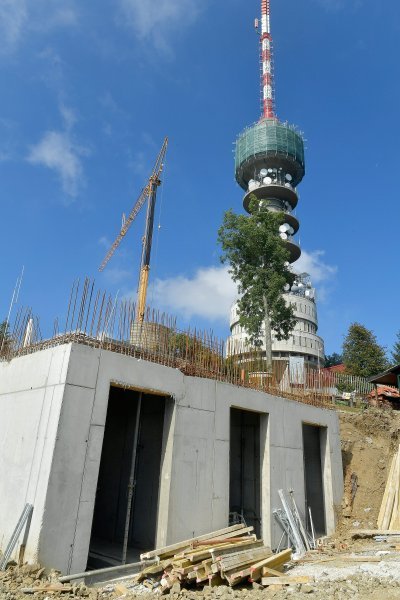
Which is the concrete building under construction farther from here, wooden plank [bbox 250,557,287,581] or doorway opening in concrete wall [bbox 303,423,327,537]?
wooden plank [bbox 250,557,287,581]

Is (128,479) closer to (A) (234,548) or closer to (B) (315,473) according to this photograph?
(A) (234,548)

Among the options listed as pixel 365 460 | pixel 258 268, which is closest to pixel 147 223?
pixel 258 268

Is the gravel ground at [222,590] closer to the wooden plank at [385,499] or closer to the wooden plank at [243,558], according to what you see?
the wooden plank at [243,558]

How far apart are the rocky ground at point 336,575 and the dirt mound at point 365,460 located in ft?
0.11

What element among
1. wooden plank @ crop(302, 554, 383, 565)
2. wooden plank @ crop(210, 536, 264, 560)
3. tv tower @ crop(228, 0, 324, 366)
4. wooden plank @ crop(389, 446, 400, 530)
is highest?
tv tower @ crop(228, 0, 324, 366)

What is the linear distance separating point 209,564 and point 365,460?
11072 mm

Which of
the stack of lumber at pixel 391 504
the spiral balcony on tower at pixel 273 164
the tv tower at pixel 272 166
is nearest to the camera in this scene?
the stack of lumber at pixel 391 504

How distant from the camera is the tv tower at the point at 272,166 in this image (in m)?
50.5

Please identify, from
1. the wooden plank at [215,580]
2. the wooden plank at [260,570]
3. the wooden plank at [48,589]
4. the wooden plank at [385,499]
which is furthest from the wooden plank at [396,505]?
the wooden plank at [48,589]

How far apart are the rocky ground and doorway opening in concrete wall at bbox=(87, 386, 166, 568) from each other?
3.03 metres

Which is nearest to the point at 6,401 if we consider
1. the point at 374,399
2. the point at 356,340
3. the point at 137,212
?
the point at 374,399

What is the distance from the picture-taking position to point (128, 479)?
11.3m

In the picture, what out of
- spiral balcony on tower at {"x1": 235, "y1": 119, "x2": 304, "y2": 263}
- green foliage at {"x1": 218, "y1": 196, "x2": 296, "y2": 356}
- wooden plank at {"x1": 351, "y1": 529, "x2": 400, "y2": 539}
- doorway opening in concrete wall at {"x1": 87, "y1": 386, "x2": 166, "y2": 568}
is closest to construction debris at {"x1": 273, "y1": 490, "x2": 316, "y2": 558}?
wooden plank at {"x1": 351, "y1": 529, "x2": 400, "y2": 539}

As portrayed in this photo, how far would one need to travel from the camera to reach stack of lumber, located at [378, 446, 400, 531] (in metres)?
12.2
